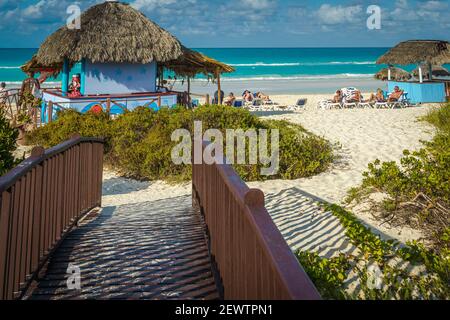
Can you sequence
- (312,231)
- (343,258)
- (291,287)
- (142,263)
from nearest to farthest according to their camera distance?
(291,287) < (142,263) < (343,258) < (312,231)

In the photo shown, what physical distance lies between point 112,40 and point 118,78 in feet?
4.65

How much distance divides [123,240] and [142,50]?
1385 centimetres

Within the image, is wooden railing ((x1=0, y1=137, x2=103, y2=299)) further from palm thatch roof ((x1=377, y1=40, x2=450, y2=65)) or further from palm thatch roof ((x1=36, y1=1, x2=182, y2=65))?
palm thatch roof ((x1=377, y1=40, x2=450, y2=65))

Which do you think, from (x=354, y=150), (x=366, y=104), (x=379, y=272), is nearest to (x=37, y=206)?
(x=379, y=272)

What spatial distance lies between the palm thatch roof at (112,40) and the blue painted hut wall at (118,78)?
21.9 inches

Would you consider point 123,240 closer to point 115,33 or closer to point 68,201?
point 68,201

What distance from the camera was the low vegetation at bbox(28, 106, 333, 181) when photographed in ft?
30.0

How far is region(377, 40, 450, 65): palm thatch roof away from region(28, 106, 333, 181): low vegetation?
52.3 feet

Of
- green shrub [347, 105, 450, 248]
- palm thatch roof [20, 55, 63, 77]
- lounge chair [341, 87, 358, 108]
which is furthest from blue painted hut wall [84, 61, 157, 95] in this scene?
green shrub [347, 105, 450, 248]

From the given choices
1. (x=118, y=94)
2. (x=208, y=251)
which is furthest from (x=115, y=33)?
(x=208, y=251)

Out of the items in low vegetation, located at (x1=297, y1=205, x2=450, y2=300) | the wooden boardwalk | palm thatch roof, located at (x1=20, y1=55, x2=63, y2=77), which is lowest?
low vegetation, located at (x1=297, y1=205, x2=450, y2=300)

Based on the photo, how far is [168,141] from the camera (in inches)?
394

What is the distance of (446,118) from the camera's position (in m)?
13.1

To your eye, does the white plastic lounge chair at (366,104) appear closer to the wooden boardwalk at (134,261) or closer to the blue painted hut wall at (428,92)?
the blue painted hut wall at (428,92)
